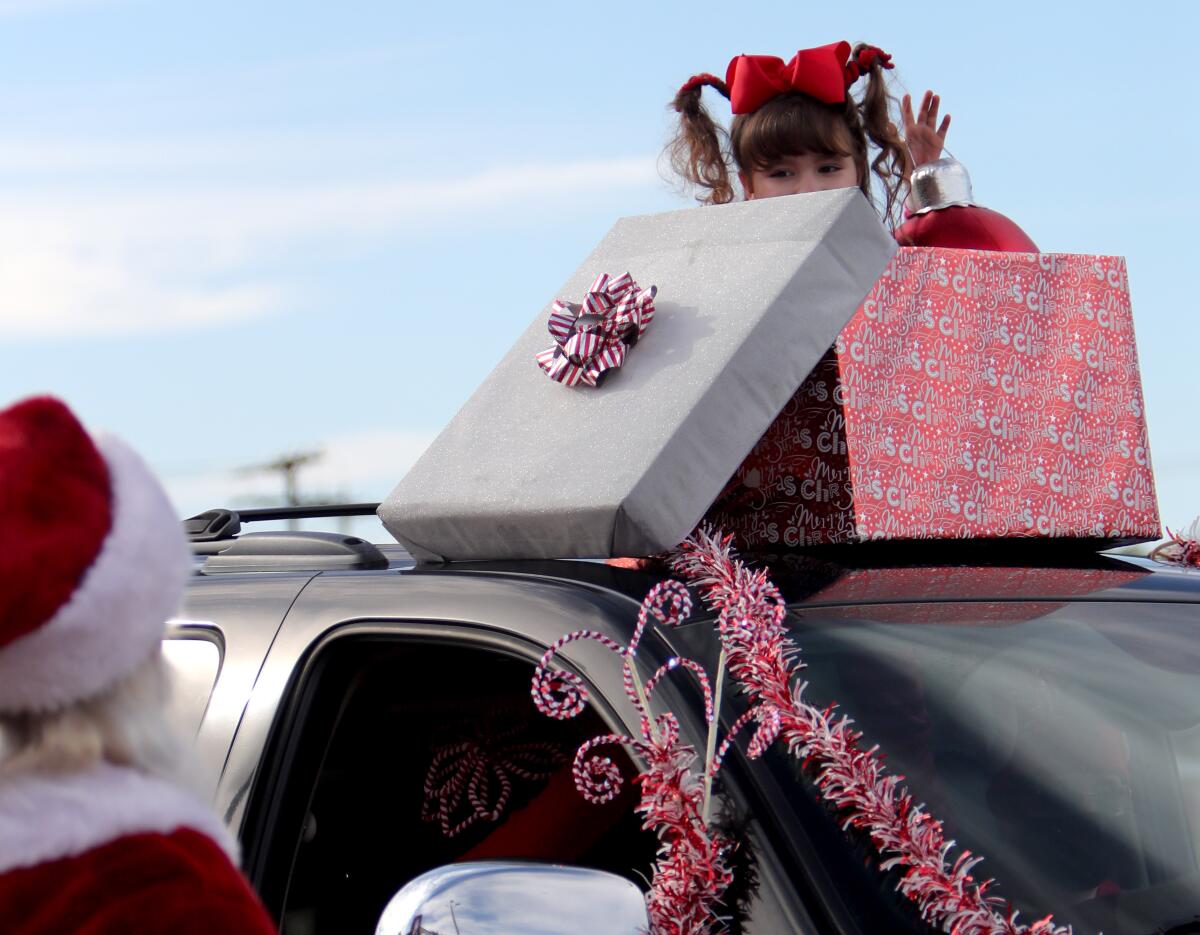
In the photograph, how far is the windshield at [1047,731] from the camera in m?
1.75

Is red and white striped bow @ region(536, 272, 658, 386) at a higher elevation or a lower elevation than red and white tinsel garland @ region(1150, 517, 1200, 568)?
higher

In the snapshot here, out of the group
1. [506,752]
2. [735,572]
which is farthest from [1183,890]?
[506,752]

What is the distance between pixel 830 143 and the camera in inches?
125

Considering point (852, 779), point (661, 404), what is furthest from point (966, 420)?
point (852, 779)

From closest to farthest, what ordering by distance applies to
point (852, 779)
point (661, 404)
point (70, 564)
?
1. point (70, 564)
2. point (852, 779)
3. point (661, 404)

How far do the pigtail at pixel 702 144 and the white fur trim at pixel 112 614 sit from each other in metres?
2.33

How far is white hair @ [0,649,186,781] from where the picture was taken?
4.06ft

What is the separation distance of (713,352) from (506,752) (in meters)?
0.89

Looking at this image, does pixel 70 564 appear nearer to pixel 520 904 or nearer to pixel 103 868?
pixel 103 868

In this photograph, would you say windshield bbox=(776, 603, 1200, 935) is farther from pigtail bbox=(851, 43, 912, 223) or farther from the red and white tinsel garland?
pigtail bbox=(851, 43, 912, 223)

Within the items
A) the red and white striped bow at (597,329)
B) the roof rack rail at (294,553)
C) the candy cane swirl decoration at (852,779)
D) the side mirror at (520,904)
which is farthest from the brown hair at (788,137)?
the side mirror at (520,904)

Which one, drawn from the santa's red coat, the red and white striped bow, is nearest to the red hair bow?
the red and white striped bow

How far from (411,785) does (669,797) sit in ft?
3.26

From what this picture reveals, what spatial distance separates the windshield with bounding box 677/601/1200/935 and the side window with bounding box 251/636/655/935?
0.50 m
